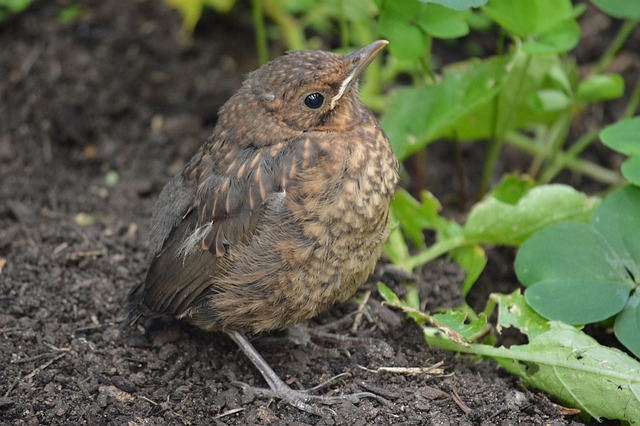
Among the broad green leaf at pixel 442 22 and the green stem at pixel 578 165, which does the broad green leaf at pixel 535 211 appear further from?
the green stem at pixel 578 165

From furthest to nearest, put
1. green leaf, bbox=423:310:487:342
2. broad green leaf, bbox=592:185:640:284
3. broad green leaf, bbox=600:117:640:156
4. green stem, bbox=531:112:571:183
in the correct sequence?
green stem, bbox=531:112:571:183, broad green leaf, bbox=600:117:640:156, broad green leaf, bbox=592:185:640:284, green leaf, bbox=423:310:487:342

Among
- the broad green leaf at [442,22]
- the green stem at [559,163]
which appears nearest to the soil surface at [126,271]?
the green stem at [559,163]

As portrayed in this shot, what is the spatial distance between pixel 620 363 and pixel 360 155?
4.08ft

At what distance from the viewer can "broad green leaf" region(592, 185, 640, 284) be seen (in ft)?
11.8

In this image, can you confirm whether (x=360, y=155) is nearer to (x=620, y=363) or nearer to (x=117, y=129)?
(x=620, y=363)

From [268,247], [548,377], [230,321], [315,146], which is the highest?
[315,146]

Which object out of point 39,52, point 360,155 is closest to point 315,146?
point 360,155

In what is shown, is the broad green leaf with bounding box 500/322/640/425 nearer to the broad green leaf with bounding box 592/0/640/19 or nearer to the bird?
the bird

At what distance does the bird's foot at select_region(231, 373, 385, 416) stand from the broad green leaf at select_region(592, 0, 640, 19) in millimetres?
2250

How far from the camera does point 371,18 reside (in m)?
4.98

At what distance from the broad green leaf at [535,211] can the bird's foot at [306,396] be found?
3.64ft

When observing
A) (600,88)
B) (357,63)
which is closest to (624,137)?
(600,88)

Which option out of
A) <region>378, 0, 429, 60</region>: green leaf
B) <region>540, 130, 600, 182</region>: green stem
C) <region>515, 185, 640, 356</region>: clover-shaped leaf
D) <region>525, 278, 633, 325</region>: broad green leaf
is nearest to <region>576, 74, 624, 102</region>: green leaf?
<region>540, 130, 600, 182</region>: green stem

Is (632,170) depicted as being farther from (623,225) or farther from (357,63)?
(357,63)
